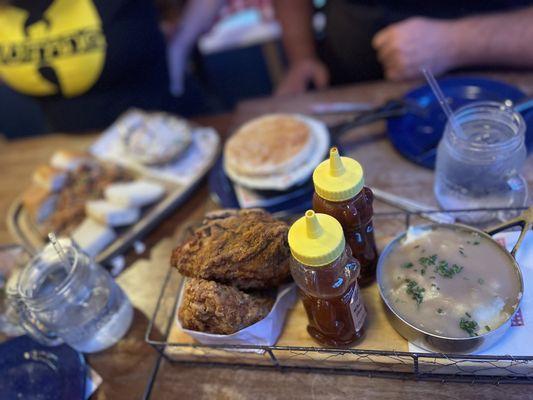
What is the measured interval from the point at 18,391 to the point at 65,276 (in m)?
0.25

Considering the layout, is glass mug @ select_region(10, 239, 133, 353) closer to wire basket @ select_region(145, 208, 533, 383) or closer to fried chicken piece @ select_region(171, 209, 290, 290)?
wire basket @ select_region(145, 208, 533, 383)

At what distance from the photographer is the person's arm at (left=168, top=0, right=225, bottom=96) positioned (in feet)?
6.23

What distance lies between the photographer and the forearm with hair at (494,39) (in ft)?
4.31

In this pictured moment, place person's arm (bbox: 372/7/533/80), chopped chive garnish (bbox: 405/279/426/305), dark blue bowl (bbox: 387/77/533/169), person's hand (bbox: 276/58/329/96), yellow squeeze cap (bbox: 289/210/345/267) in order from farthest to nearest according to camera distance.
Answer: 1. person's hand (bbox: 276/58/329/96)
2. person's arm (bbox: 372/7/533/80)
3. dark blue bowl (bbox: 387/77/533/169)
4. chopped chive garnish (bbox: 405/279/426/305)
5. yellow squeeze cap (bbox: 289/210/345/267)

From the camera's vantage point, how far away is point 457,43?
1.39 m

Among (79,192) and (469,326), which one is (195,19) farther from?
(469,326)

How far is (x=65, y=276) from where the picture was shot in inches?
39.6

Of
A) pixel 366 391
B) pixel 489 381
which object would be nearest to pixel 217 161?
pixel 366 391

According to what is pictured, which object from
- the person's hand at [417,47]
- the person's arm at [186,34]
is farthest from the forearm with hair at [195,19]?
the person's hand at [417,47]

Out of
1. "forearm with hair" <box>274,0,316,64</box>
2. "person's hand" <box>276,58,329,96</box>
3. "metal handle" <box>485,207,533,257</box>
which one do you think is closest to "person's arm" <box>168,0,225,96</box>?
"forearm with hair" <box>274,0,316,64</box>

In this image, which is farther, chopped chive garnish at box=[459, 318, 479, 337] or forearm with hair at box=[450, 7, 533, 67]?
forearm with hair at box=[450, 7, 533, 67]

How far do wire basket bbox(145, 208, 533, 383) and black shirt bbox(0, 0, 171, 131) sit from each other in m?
1.00

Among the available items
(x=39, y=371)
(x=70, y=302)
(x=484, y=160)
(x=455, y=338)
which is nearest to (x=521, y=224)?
(x=484, y=160)

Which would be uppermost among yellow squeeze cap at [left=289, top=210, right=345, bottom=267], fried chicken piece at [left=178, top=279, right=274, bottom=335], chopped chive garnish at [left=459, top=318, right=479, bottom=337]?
yellow squeeze cap at [left=289, top=210, right=345, bottom=267]
